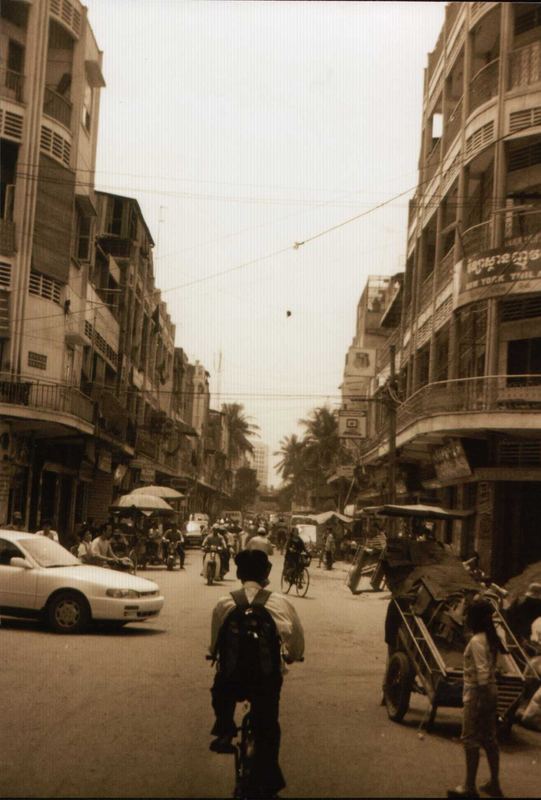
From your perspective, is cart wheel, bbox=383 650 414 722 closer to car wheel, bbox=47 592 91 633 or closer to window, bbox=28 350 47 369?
car wheel, bbox=47 592 91 633

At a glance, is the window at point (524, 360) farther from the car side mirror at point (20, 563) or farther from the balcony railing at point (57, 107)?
the balcony railing at point (57, 107)

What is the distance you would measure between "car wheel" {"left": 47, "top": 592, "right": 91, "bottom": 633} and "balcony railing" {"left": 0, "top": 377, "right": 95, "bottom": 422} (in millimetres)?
13501

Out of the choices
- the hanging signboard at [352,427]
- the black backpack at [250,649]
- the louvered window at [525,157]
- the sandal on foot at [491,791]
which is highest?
the louvered window at [525,157]

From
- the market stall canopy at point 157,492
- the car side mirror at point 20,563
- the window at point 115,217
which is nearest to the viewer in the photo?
the car side mirror at point 20,563

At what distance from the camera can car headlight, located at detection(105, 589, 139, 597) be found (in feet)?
52.0

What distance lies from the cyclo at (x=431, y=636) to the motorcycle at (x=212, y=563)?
17025 millimetres

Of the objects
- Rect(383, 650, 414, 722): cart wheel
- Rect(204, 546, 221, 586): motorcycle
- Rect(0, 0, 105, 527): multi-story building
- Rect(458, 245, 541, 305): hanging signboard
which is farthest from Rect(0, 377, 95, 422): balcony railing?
Rect(383, 650, 414, 722): cart wheel

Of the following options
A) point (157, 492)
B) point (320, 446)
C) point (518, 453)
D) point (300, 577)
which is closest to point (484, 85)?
point (518, 453)

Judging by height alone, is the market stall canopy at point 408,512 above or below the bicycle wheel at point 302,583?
above

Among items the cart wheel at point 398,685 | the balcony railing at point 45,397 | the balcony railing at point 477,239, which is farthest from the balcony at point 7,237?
the cart wheel at point 398,685

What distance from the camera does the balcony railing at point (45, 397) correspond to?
28.6 m

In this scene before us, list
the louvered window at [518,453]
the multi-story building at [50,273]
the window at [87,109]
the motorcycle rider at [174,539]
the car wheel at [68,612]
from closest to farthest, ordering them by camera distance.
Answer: the car wheel at [68,612]
the louvered window at [518,453]
the multi-story building at [50,273]
the window at [87,109]
the motorcycle rider at [174,539]

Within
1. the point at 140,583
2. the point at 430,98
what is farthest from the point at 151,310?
the point at 140,583

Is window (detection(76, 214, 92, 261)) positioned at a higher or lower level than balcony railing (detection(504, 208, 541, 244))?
higher
